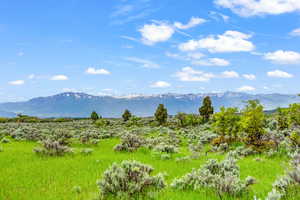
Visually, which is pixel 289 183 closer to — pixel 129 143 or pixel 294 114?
pixel 129 143

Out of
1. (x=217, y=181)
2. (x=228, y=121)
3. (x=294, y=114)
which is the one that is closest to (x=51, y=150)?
(x=217, y=181)

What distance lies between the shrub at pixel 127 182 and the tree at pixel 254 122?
11419mm

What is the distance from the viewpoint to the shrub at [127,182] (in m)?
6.30

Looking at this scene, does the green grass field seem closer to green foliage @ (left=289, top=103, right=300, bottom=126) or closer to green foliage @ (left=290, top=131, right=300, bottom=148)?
green foliage @ (left=290, top=131, right=300, bottom=148)

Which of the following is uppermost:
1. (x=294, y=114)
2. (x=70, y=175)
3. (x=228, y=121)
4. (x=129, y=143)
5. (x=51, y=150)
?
(x=294, y=114)

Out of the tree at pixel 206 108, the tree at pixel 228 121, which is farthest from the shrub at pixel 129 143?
the tree at pixel 206 108

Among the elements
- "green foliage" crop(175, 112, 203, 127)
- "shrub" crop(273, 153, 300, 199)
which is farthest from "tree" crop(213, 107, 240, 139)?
"green foliage" crop(175, 112, 203, 127)

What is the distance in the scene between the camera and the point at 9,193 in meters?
6.94

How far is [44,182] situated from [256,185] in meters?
6.88

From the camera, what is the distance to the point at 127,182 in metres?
6.52

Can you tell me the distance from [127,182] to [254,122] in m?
12.4

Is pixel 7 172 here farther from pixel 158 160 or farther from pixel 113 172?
pixel 158 160

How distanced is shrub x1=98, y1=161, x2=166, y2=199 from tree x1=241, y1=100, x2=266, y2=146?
37.5 feet

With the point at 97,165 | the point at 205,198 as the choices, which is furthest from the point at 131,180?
the point at 97,165
